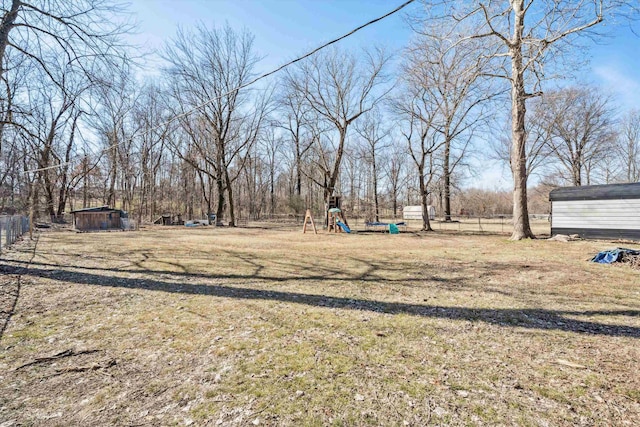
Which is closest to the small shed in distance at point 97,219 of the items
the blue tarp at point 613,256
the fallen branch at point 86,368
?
the fallen branch at point 86,368

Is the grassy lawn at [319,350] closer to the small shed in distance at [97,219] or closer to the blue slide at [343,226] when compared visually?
the blue slide at [343,226]

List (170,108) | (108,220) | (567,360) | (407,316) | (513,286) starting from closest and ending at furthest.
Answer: (567,360), (407,316), (513,286), (108,220), (170,108)

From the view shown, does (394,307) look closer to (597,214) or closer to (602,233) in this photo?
(602,233)

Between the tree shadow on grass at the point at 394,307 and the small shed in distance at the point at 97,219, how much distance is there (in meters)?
19.1

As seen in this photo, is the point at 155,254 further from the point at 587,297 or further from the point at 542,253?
the point at 542,253

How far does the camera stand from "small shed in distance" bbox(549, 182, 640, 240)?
1243cm

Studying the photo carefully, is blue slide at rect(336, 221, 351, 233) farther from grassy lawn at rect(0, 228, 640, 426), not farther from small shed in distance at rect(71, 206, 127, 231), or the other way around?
small shed in distance at rect(71, 206, 127, 231)

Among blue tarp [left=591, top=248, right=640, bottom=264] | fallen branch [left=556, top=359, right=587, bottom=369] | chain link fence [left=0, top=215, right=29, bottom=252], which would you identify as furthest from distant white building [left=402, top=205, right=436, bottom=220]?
fallen branch [left=556, top=359, right=587, bottom=369]

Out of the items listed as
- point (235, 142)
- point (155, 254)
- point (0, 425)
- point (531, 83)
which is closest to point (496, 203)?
point (235, 142)

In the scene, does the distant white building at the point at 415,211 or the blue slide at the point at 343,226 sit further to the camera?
the distant white building at the point at 415,211

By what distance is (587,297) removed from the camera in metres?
4.78

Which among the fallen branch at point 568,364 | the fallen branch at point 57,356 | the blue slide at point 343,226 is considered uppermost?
the blue slide at point 343,226

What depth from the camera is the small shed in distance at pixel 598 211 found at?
1243 cm

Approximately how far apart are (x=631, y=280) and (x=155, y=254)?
11.1 m
